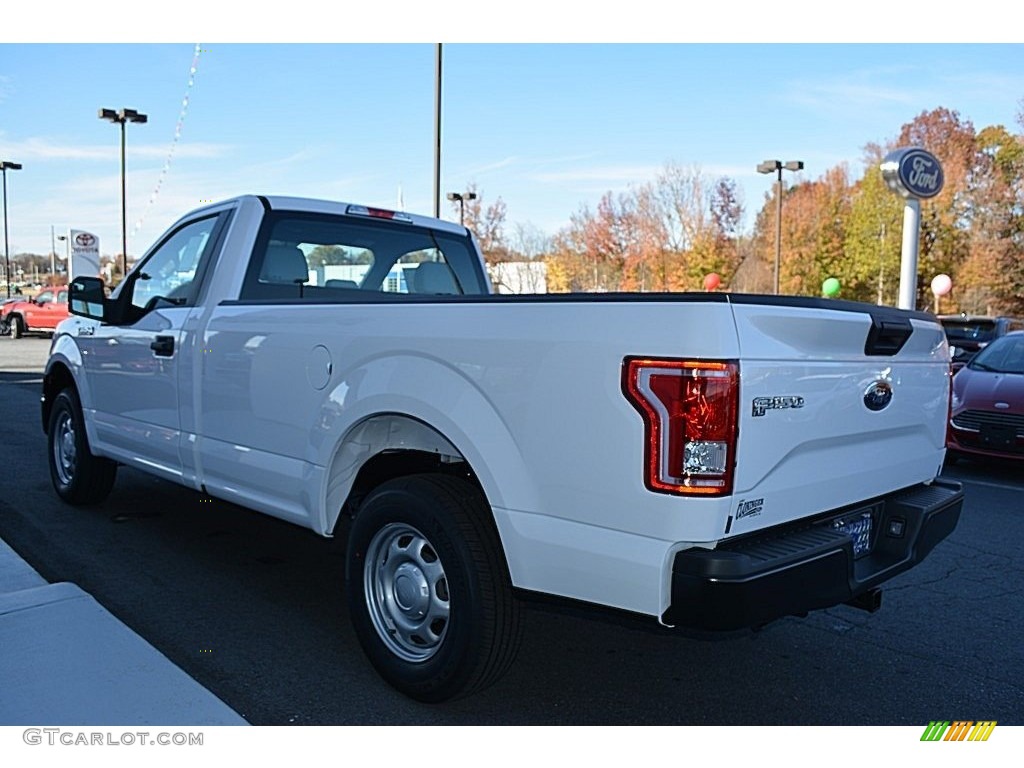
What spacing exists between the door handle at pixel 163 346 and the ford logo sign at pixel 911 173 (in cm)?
1068

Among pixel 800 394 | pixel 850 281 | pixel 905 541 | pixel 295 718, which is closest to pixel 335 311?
pixel 295 718

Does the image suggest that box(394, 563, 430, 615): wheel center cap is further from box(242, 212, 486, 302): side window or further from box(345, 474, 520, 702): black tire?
box(242, 212, 486, 302): side window

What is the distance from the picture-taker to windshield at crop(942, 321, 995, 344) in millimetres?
15688

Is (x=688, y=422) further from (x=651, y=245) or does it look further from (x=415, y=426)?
(x=651, y=245)

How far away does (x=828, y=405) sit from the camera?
2.90m

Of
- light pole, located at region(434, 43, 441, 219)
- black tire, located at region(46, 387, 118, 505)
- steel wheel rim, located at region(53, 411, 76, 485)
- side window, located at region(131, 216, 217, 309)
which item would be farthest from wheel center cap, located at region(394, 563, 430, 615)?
light pole, located at region(434, 43, 441, 219)

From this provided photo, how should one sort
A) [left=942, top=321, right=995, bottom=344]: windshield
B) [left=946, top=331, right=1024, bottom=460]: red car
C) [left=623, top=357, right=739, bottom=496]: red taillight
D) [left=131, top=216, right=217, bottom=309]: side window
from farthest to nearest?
Result: 1. [left=942, top=321, right=995, bottom=344]: windshield
2. [left=946, top=331, right=1024, bottom=460]: red car
3. [left=131, top=216, right=217, bottom=309]: side window
4. [left=623, top=357, right=739, bottom=496]: red taillight

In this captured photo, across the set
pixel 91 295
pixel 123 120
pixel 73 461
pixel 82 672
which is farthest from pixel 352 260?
pixel 123 120

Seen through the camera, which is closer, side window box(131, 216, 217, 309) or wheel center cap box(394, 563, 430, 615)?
wheel center cap box(394, 563, 430, 615)

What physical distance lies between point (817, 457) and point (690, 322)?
0.77 metres

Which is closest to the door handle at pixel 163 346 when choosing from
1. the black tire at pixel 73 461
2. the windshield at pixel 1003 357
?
the black tire at pixel 73 461

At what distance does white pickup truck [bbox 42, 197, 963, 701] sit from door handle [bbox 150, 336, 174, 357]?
0.13 ft

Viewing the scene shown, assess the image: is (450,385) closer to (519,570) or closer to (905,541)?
(519,570)

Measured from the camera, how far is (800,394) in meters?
2.76
